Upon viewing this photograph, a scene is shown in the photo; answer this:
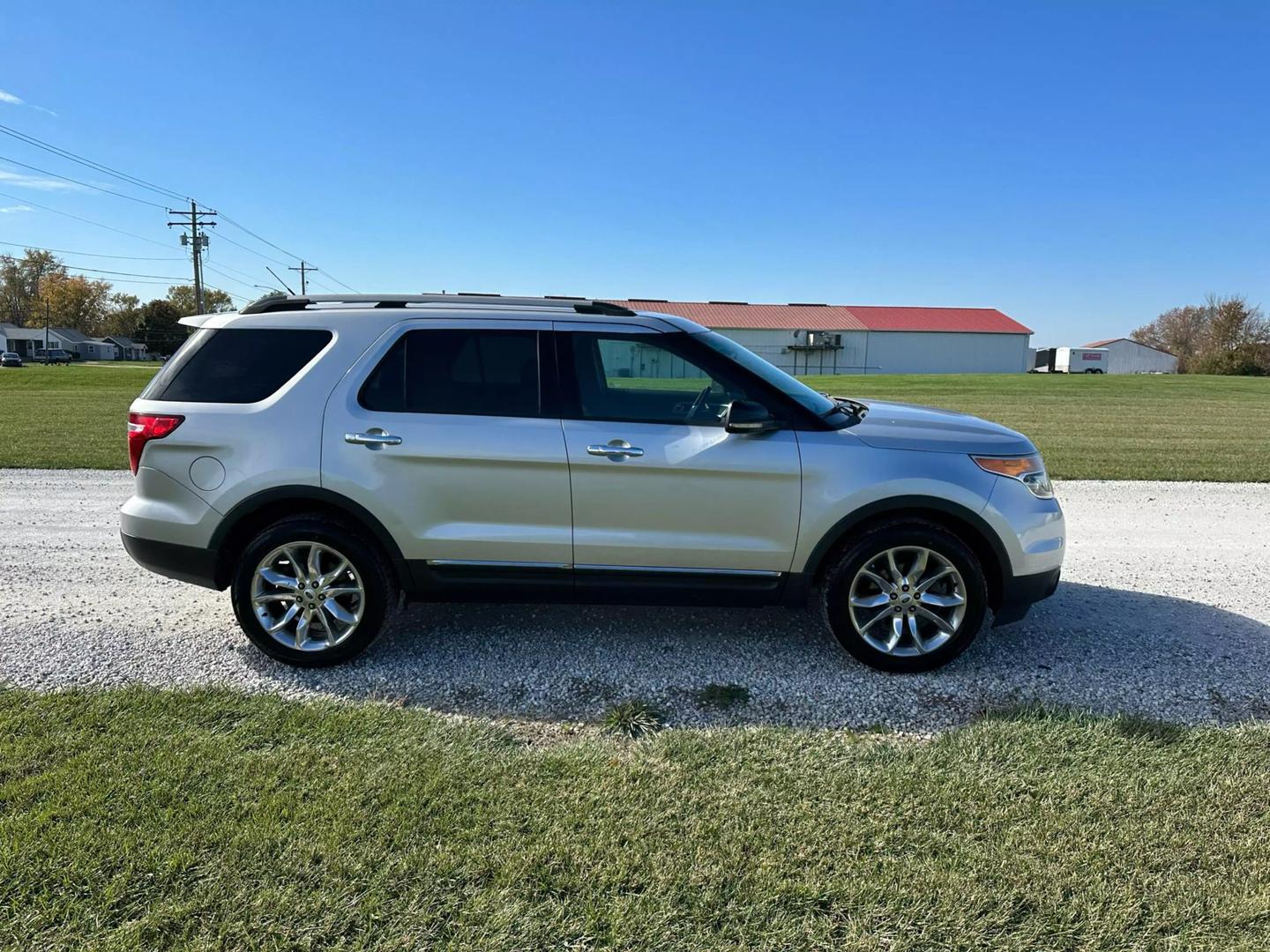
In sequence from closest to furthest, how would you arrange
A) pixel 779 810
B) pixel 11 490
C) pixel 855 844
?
pixel 855 844
pixel 779 810
pixel 11 490

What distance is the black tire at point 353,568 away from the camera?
3986 millimetres

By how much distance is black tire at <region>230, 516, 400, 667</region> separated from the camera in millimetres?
3986

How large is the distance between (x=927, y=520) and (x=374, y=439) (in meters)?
2.92

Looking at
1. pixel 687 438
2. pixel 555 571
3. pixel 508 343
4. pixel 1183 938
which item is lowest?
pixel 1183 938

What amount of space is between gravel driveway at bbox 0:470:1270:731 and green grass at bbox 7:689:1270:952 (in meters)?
0.33

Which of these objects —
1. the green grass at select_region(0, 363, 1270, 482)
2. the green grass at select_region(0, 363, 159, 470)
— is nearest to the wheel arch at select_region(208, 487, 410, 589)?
the green grass at select_region(0, 363, 1270, 482)

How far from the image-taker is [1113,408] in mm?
25562

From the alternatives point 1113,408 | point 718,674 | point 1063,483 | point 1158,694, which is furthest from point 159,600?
point 1113,408

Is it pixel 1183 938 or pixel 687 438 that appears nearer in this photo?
pixel 1183 938

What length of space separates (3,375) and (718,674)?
166ft

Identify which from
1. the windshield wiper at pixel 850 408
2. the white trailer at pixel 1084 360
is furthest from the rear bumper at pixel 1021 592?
the white trailer at pixel 1084 360

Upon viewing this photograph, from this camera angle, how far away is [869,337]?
7331 centimetres

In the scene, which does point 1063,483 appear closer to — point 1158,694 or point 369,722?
point 1158,694

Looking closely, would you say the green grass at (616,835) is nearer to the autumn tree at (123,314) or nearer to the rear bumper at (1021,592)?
the rear bumper at (1021,592)
